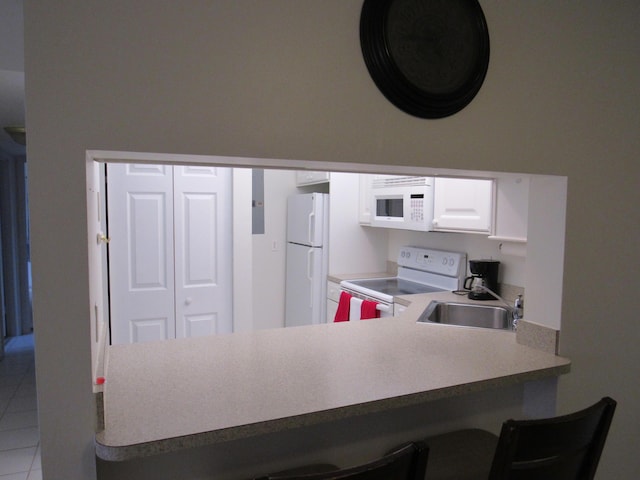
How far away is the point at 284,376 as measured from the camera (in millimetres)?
1453

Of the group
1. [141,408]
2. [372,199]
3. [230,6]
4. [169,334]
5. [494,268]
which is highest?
[230,6]

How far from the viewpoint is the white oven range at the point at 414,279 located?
322 centimetres

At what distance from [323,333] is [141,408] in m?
0.89

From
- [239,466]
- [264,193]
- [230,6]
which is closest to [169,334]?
[264,193]

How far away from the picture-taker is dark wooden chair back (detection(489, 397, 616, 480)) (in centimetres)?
113

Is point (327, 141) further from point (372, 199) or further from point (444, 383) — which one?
point (372, 199)

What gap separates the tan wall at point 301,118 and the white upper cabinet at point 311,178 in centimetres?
242

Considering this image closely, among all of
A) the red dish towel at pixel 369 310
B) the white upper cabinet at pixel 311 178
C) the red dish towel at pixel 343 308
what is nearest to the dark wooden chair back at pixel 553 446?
the red dish towel at pixel 369 310

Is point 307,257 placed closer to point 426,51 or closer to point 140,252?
point 140,252

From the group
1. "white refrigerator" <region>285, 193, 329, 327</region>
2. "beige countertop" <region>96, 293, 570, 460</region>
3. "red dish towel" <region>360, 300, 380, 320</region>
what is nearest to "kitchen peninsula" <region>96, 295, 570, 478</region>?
"beige countertop" <region>96, 293, 570, 460</region>

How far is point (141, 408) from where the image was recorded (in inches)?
47.9

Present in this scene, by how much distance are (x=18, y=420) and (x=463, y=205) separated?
348 centimetres

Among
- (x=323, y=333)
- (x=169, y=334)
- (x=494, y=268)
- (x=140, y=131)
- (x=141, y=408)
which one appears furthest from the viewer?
(x=169, y=334)

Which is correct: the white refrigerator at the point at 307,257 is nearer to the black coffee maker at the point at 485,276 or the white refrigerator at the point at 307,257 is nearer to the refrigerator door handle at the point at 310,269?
the refrigerator door handle at the point at 310,269
